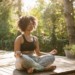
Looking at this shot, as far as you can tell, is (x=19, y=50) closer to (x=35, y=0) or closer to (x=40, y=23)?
(x=40, y=23)

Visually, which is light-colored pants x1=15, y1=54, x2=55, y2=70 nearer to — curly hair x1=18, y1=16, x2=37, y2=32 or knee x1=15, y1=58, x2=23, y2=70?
knee x1=15, y1=58, x2=23, y2=70

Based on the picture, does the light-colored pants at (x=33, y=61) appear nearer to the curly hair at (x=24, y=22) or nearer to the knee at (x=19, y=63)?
the knee at (x=19, y=63)

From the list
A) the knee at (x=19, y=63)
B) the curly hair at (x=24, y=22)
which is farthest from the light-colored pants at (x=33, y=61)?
the curly hair at (x=24, y=22)

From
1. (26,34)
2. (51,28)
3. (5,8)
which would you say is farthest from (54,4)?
(26,34)

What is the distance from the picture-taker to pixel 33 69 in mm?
4480

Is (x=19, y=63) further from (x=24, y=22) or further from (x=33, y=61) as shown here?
(x=24, y=22)

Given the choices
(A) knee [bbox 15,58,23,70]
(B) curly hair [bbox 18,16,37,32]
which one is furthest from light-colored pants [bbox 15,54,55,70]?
(B) curly hair [bbox 18,16,37,32]

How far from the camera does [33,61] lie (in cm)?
446

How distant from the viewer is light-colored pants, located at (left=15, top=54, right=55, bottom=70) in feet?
14.5

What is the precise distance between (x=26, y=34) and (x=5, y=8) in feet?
38.6

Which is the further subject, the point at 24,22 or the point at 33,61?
the point at 24,22

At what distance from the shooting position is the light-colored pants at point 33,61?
4.41 meters

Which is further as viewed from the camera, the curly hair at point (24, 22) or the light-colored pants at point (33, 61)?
the curly hair at point (24, 22)

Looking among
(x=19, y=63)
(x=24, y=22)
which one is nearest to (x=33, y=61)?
(x=19, y=63)
